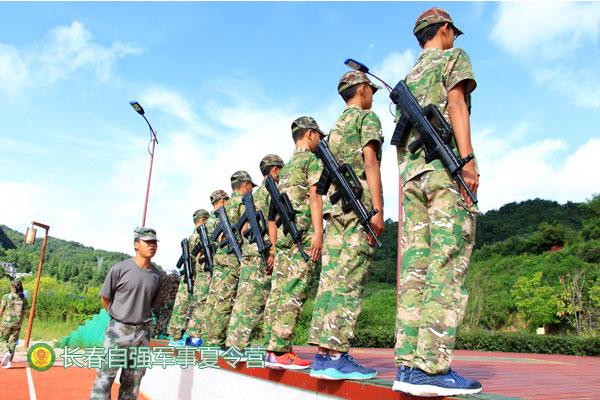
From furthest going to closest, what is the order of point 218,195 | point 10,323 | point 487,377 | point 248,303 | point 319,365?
point 10,323 < point 218,195 < point 248,303 < point 487,377 < point 319,365

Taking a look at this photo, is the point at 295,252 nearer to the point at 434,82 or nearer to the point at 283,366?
the point at 283,366

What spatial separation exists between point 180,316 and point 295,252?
494cm

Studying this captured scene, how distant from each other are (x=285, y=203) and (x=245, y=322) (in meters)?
1.40

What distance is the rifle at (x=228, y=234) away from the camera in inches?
Result: 253

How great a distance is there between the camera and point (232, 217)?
700cm

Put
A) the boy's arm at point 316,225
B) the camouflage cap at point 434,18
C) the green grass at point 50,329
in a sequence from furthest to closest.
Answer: the green grass at point 50,329 → the boy's arm at point 316,225 → the camouflage cap at point 434,18

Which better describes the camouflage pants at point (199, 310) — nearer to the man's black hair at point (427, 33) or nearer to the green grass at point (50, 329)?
the man's black hair at point (427, 33)

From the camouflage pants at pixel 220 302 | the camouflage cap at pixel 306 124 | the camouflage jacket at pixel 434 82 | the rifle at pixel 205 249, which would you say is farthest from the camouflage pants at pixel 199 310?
the camouflage jacket at pixel 434 82

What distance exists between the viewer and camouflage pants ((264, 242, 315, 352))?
4195 mm

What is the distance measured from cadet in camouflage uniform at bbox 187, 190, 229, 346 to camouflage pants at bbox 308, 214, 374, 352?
3521mm

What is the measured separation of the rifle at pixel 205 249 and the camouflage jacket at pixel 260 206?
2.01 metres

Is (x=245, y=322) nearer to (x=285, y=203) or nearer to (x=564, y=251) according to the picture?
(x=285, y=203)

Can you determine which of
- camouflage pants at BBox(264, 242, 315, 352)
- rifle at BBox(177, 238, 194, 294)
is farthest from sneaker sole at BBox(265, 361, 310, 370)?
rifle at BBox(177, 238, 194, 294)

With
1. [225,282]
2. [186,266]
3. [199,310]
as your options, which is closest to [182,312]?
[186,266]
